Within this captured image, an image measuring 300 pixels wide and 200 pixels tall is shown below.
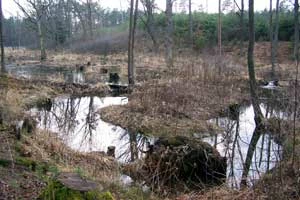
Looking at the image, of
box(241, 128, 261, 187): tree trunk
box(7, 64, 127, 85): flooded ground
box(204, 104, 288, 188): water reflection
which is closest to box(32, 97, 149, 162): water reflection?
box(204, 104, 288, 188): water reflection

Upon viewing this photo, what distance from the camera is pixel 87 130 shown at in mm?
12617

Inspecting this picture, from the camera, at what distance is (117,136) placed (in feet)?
39.6

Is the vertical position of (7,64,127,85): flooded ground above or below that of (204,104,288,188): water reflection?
above

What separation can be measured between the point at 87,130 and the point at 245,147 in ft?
15.7

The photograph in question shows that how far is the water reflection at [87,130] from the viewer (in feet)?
34.8

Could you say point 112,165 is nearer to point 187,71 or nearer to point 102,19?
point 187,71

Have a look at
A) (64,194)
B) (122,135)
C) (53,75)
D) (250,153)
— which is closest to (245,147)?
(250,153)

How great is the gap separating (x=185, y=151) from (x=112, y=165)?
5.14 ft

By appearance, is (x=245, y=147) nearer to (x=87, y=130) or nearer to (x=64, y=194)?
(x=87, y=130)

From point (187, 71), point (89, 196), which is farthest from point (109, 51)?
point (89, 196)

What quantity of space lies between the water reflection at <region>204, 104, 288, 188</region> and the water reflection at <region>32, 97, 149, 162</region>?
2.21 metres

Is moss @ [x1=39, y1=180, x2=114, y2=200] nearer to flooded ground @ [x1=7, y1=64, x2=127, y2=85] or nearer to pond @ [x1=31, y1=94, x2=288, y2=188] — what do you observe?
pond @ [x1=31, y1=94, x2=288, y2=188]

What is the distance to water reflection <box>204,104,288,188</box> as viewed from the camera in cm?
759

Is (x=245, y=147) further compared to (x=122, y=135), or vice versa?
(x=122, y=135)
